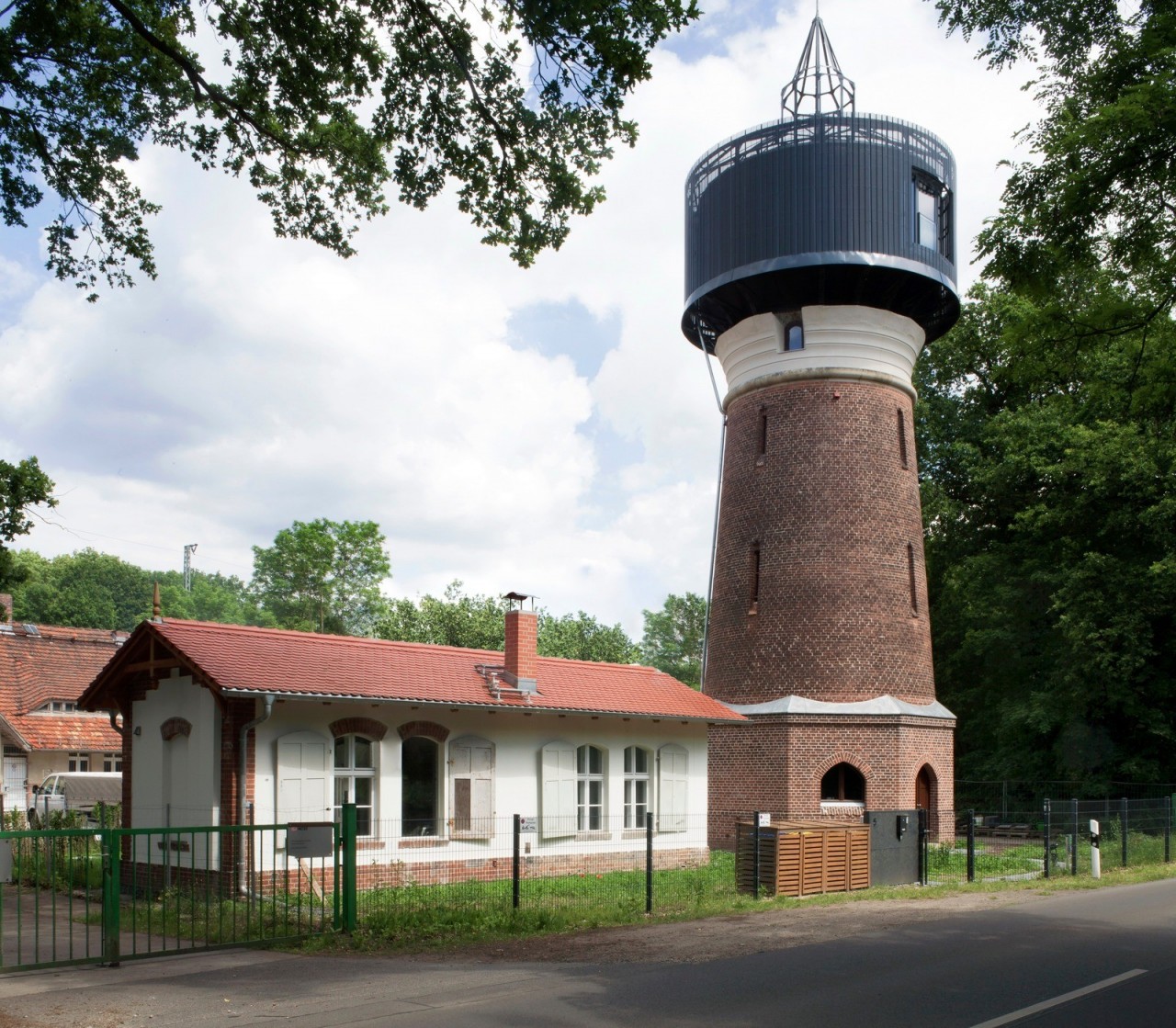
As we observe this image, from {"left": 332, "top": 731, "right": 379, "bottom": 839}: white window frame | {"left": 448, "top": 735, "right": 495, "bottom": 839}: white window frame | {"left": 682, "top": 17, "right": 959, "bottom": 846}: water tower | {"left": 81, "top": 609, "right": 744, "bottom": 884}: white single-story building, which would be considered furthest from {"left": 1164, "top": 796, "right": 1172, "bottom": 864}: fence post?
{"left": 332, "top": 731, "right": 379, "bottom": 839}: white window frame

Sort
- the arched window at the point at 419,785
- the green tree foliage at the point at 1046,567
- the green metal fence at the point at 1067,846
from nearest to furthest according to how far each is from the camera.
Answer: the arched window at the point at 419,785
the green metal fence at the point at 1067,846
the green tree foliage at the point at 1046,567

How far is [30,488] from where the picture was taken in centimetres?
1469

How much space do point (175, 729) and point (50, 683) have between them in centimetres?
2219

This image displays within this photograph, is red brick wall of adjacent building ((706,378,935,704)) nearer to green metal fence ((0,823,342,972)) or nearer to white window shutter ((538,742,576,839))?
white window shutter ((538,742,576,839))

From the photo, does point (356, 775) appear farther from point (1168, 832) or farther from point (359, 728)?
point (1168, 832)

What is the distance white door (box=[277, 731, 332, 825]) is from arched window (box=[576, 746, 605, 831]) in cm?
484

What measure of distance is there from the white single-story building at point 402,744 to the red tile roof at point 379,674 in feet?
0.13

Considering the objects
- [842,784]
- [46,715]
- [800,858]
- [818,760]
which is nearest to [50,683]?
[46,715]

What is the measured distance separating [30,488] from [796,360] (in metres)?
15.9

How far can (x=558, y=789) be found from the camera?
19.9 m

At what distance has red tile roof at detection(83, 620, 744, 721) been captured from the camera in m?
16.4

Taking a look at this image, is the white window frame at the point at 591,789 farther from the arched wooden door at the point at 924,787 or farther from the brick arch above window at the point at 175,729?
the arched wooden door at the point at 924,787

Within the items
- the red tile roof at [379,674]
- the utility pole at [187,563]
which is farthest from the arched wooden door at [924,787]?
the utility pole at [187,563]

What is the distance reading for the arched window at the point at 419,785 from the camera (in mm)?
17984
